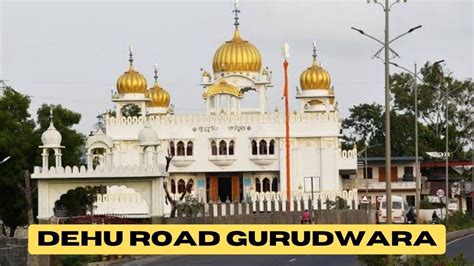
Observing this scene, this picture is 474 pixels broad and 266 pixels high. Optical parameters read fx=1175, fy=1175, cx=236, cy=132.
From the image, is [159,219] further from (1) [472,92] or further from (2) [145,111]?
(1) [472,92]

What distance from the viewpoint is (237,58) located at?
250ft

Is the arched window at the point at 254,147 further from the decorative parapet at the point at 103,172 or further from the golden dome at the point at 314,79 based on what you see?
the decorative parapet at the point at 103,172

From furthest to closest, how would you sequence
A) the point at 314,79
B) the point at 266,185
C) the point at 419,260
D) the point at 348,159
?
the point at 314,79
the point at 266,185
the point at 348,159
the point at 419,260

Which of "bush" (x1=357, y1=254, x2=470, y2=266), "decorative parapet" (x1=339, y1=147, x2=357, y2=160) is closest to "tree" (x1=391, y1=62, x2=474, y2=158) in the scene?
"decorative parapet" (x1=339, y1=147, x2=357, y2=160)

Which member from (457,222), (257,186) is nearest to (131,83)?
(257,186)

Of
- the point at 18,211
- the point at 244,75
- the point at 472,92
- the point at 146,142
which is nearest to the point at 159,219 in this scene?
the point at 146,142

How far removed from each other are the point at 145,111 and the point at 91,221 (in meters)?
39.3

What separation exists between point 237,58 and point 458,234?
29075 mm

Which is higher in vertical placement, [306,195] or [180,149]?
[180,149]

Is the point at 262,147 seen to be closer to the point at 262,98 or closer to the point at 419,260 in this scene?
the point at 262,98

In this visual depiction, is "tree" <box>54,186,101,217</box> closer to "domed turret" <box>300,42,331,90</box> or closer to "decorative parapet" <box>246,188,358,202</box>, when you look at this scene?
"decorative parapet" <box>246,188,358,202</box>

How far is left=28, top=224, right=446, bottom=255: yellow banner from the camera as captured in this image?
1706 cm

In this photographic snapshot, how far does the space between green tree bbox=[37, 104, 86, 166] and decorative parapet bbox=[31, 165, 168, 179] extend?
8468mm

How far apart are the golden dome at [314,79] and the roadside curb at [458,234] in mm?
23826
